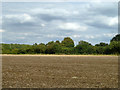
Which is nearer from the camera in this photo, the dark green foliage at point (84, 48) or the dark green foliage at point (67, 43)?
the dark green foliage at point (84, 48)

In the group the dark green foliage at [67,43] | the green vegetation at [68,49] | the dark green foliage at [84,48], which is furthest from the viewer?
the dark green foliage at [67,43]

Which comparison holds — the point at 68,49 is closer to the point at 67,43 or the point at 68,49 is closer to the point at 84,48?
the point at 67,43

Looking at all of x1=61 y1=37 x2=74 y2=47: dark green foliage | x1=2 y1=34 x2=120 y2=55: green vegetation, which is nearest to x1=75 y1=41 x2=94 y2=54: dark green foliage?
x1=2 y1=34 x2=120 y2=55: green vegetation

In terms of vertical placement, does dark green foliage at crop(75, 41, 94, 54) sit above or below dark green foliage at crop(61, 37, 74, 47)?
below

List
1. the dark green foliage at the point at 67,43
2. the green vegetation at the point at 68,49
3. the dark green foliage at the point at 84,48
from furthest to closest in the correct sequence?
the dark green foliage at the point at 67,43 < the dark green foliage at the point at 84,48 < the green vegetation at the point at 68,49

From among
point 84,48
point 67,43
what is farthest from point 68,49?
point 84,48

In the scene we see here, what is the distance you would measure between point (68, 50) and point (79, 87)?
87.2 feet

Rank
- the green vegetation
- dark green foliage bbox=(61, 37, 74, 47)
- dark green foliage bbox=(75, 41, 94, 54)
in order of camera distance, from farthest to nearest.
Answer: dark green foliage bbox=(61, 37, 74, 47)
dark green foliage bbox=(75, 41, 94, 54)
the green vegetation

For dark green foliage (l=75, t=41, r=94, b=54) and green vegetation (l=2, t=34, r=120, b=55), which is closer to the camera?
green vegetation (l=2, t=34, r=120, b=55)

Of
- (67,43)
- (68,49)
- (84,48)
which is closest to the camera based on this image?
(68,49)

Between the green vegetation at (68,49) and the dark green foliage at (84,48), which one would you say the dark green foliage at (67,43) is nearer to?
the green vegetation at (68,49)

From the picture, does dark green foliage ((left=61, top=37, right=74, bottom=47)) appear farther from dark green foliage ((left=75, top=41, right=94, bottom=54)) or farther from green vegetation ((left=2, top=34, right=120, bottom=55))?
dark green foliage ((left=75, top=41, right=94, bottom=54))

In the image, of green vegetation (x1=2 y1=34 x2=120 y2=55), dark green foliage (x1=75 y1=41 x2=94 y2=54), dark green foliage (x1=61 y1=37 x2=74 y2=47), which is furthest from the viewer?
dark green foliage (x1=61 y1=37 x2=74 y2=47)

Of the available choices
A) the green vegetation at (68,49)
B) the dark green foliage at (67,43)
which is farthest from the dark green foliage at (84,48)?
the dark green foliage at (67,43)
